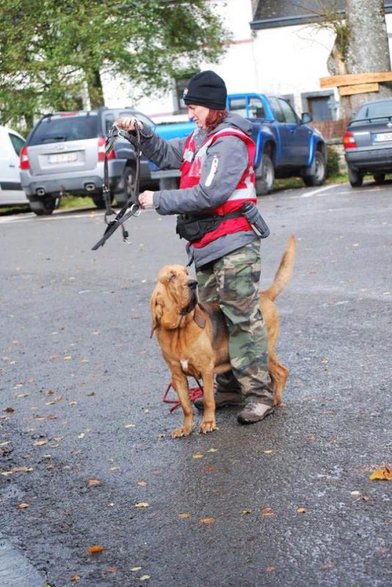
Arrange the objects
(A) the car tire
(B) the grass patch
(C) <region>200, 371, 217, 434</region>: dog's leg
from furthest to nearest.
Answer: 1. (B) the grass patch
2. (A) the car tire
3. (C) <region>200, 371, 217, 434</region>: dog's leg

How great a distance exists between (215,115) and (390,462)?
1.98 m

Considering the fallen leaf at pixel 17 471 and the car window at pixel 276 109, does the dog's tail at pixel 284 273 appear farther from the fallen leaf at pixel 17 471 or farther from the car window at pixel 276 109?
the car window at pixel 276 109

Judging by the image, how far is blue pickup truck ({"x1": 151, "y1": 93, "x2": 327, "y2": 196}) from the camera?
22.8 metres

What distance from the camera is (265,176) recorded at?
23219 millimetres

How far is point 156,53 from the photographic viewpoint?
32781mm

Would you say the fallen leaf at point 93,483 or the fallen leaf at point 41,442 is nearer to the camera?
the fallen leaf at point 93,483

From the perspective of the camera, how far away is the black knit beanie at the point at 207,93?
6359 millimetres

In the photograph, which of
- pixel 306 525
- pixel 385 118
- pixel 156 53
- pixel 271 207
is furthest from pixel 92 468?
pixel 156 53

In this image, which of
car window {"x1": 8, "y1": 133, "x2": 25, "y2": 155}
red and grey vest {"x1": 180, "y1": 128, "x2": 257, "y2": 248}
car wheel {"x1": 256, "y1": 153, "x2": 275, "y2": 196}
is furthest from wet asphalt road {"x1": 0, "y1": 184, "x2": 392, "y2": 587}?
car window {"x1": 8, "y1": 133, "x2": 25, "y2": 155}

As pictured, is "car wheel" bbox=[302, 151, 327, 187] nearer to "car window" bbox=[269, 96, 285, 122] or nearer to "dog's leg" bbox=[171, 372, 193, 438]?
"car window" bbox=[269, 96, 285, 122]

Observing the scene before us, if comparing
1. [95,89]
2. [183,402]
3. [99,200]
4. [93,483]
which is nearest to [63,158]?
[99,200]

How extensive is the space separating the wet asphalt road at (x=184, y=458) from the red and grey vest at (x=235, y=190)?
40.0 inches


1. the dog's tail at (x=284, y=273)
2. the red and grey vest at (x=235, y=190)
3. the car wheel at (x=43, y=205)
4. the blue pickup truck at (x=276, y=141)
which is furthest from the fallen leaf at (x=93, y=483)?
the car wheel at (x=43, y=205)

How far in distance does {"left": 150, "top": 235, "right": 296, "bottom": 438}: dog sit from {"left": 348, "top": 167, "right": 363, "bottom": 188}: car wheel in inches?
616
